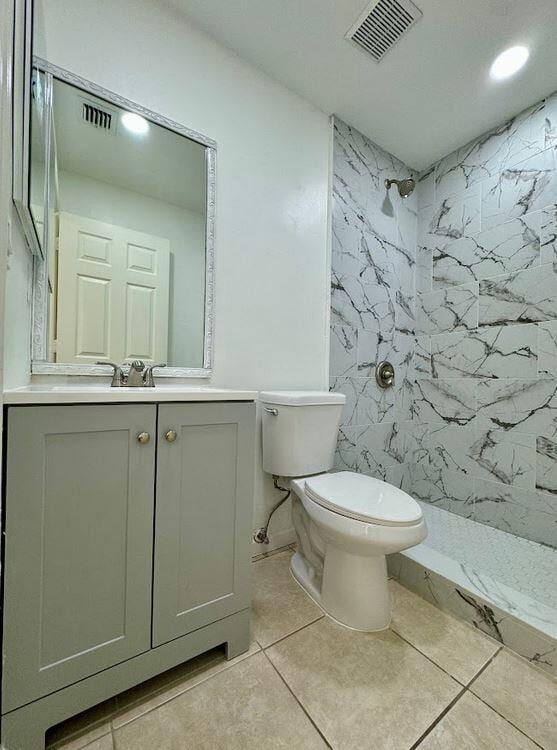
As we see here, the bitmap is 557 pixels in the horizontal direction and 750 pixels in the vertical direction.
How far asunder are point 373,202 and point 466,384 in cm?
128

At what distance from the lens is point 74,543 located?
2.41 ft

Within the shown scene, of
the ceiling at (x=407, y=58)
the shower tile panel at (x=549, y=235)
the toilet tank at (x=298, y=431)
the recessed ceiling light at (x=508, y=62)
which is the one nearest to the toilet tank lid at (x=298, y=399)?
the toilet tank at (x=298, y=431)

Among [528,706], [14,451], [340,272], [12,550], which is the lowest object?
[528,706]

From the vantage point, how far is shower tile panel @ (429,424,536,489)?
1.71 metres

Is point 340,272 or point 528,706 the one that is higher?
point 340,272

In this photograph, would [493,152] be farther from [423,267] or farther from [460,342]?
[460,342]

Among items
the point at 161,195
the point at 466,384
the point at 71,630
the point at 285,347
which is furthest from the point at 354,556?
the point at 161,195

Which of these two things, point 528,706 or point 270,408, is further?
point 270,408

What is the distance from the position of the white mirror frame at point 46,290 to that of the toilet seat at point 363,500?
69cm

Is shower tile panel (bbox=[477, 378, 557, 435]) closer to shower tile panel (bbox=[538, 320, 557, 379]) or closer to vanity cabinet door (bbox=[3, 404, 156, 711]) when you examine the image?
shower tile panel (bbox=[538, 320, 557, 379])

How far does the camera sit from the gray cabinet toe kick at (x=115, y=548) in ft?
2.25

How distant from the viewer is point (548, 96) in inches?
65.5

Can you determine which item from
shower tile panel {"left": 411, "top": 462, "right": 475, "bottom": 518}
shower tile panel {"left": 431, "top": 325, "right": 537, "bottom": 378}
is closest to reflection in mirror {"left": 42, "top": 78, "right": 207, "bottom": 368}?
shower tile panel {"left": 431, "top": 325, "right": 537, "bottom": 378}

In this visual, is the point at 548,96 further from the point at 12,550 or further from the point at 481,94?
the point at 12,550
